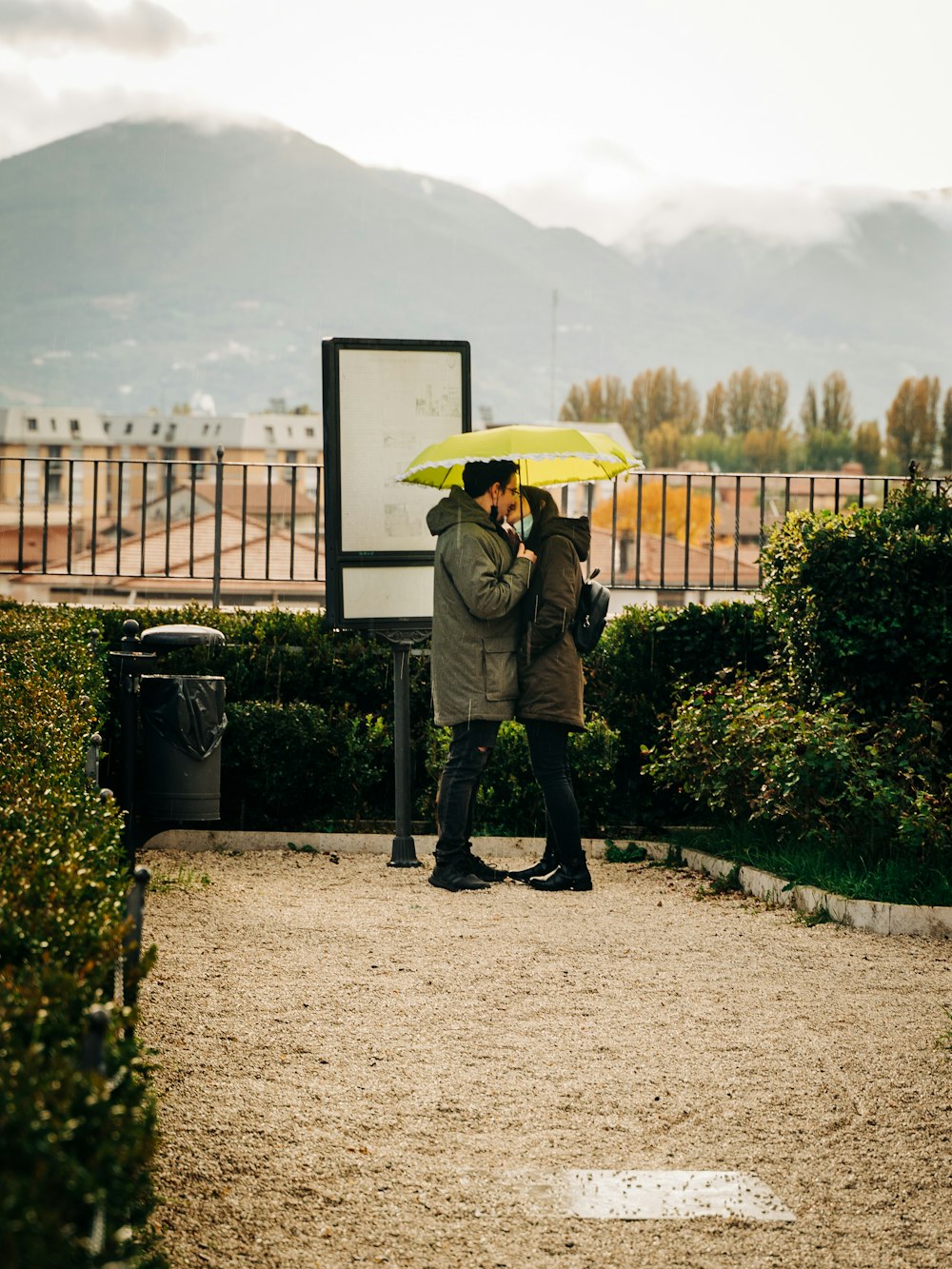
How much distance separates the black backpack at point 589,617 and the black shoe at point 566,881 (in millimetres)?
1153

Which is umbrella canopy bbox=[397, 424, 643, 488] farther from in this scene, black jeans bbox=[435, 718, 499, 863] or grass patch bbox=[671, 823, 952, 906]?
grass patch bbox=[671, 823, 952, 906]

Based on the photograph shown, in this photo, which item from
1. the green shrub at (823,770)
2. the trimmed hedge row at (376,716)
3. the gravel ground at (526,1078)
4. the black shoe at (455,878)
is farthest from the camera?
the trimmed hedge row at (376,716)

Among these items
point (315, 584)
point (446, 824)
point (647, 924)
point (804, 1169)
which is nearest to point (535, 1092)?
point (804, 1169)

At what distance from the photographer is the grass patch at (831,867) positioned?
6898 mm

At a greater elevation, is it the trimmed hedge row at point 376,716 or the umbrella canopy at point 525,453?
the umbrella canopy at point 525,453

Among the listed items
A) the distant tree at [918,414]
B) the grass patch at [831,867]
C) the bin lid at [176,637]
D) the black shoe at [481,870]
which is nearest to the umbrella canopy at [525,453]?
the bin lid at [176,637]

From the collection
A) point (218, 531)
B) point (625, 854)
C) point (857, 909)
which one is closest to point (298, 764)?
point (625, 854)

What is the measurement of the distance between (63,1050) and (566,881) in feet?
18.3

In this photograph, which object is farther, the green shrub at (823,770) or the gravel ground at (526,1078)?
the green shrub at (823,770)

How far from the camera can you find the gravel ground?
11.5 feet

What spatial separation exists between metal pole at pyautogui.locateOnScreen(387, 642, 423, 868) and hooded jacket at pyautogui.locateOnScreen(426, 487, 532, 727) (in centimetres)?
96

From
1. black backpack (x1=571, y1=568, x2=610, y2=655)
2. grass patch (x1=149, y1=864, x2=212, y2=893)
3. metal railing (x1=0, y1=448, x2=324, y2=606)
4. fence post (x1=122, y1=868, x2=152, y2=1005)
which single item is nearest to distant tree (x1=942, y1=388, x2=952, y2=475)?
metal railing (x1=0, y1=448, x2=324, y2=606)

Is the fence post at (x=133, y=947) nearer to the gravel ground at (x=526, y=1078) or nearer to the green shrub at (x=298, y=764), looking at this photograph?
the gravel ground at (x=526, y=1078)

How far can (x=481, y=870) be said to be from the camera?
780 cm
